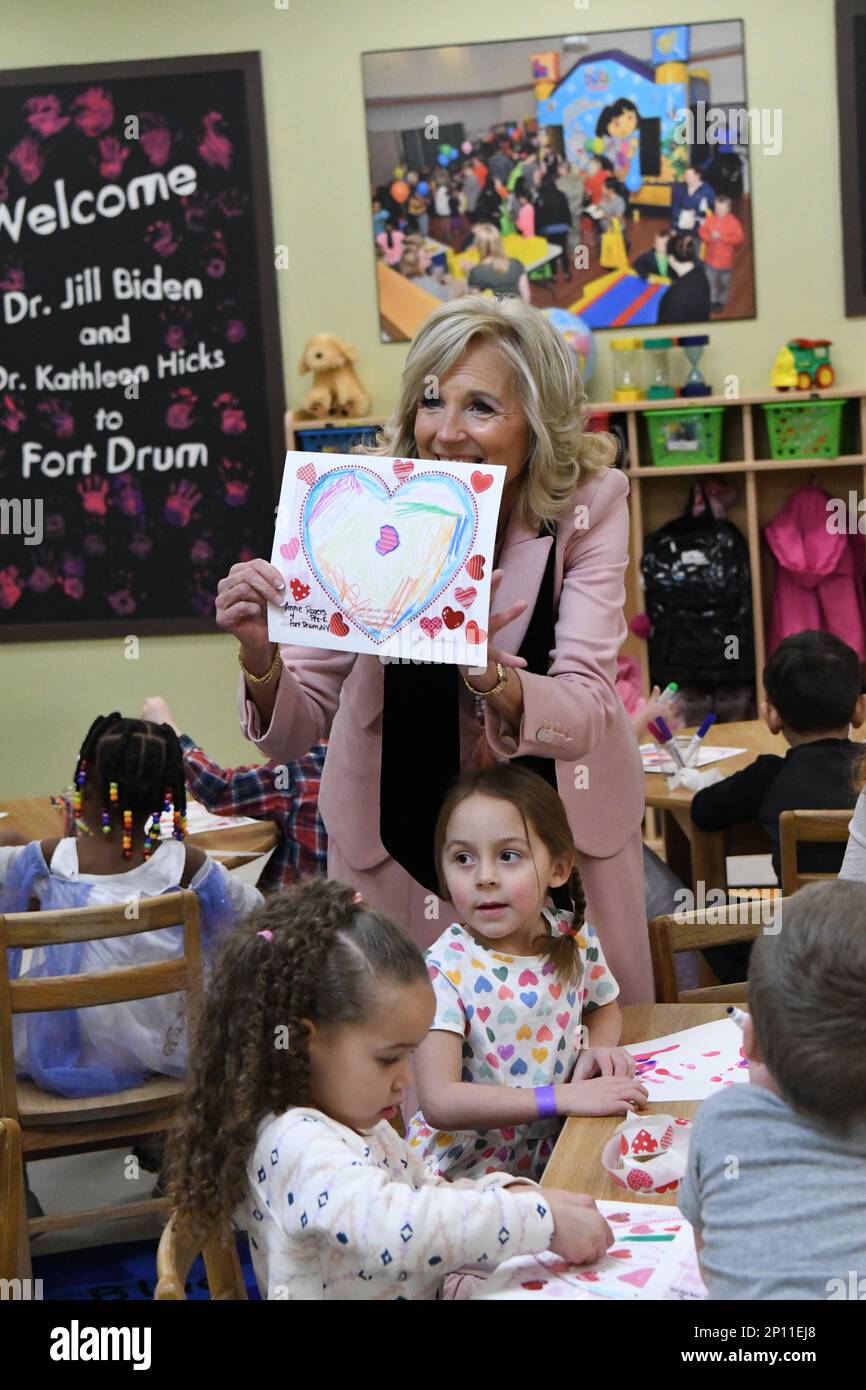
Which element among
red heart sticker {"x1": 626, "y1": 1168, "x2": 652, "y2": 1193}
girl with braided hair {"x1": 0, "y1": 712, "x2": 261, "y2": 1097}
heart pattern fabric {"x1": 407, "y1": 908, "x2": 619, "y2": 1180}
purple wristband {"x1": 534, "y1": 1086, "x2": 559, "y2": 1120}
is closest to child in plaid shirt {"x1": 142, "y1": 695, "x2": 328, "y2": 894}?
girl with braided hair {"x1": 0, "y1": 712, "x2": 261, "y2": 1097}

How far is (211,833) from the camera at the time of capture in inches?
155

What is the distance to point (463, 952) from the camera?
208cm

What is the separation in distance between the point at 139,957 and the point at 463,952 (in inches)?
54.5

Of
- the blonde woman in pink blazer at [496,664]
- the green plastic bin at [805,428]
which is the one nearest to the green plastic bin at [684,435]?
the green plastic bin at [805,428]

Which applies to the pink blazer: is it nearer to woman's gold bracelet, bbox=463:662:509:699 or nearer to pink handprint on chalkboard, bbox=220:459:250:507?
woman's gold bracelet, bbox=463:662:509:699

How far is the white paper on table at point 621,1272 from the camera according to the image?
1.48 metres

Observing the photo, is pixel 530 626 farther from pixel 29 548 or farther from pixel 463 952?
pixel 29 548

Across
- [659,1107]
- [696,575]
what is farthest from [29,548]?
[659,1107]

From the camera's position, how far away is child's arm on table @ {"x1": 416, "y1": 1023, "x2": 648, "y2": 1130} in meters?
1.92

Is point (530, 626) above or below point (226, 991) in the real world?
above

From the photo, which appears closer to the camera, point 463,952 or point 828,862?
point 463,952

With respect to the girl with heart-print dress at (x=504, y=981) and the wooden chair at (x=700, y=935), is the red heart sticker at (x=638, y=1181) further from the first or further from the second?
the wooden chair at (x=700, y=935)

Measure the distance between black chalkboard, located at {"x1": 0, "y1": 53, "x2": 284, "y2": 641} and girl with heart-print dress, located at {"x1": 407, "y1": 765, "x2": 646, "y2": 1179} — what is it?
426cm

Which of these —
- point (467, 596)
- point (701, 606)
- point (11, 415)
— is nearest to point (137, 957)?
point (467, 596)
